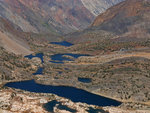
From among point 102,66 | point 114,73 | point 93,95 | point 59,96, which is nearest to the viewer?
point 59,96

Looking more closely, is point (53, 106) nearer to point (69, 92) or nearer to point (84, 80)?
point (69, 92)

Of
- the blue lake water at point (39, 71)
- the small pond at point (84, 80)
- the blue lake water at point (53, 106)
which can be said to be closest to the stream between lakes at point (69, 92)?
the blue lake water at point (53, 106)

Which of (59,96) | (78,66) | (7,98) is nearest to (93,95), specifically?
(59,96)

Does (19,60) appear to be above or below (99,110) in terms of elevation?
above

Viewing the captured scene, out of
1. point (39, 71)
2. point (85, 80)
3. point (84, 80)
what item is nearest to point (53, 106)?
point (84, 80)

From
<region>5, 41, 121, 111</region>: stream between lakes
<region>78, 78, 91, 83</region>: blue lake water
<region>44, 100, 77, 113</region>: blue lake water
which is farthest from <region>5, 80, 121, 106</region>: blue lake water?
<region>78, 78, 91, 83</region>: blue lake water

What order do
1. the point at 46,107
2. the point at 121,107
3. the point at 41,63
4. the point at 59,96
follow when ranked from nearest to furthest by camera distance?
the point at 46,107, the point at 121,107, the point at 59,96, the point at 41,63

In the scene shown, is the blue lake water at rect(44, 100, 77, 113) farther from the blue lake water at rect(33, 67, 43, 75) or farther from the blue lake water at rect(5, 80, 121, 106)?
the blue lake water at rect(33, 67, 43, 75)

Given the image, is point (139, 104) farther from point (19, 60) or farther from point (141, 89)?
point (19, 60)

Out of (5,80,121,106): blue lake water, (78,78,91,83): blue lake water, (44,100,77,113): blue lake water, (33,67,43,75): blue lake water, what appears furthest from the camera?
(33,67,43,75): blue lake water
